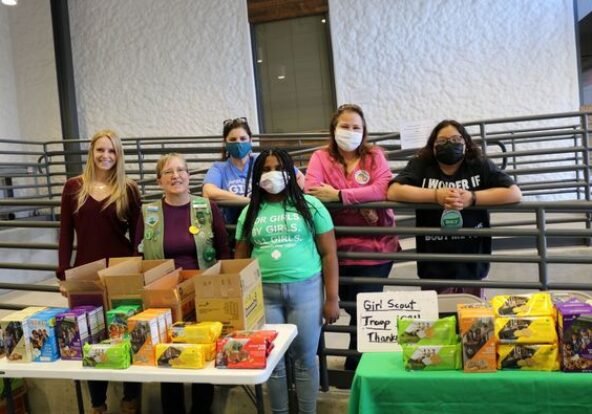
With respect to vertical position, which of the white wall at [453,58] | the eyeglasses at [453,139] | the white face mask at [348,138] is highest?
the white wall at [453,58]

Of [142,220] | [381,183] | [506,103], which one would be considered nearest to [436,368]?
[381,183]

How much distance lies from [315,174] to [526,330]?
1289mm

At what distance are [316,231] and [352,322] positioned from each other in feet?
2.43

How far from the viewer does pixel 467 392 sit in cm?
161

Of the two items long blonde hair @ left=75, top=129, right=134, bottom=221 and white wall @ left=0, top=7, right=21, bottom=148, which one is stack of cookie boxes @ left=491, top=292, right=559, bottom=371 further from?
white wall @ left=0, top=7, right=21, bottom=148

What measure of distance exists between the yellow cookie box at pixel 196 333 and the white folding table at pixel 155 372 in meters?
0.09

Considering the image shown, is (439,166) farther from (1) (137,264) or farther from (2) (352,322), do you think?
→ (1) (137,264)

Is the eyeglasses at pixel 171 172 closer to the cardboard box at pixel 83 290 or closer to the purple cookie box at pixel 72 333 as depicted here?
the cardboard box at pixel 83 290

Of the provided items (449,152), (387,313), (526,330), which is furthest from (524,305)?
(449,152)

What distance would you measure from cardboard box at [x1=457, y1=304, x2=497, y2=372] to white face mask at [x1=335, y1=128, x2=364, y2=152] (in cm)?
114

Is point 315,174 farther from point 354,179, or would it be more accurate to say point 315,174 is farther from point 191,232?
point 191,232

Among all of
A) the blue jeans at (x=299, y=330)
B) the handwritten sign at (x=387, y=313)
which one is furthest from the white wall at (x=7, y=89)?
the handwritten sign at (x=387, y=313)

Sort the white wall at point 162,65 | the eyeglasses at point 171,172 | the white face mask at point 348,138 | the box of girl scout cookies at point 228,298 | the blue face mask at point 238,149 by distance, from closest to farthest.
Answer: the box of girl scout cookies at point 228,298 < the eyeglasses at point 171,172 < the white face mask at point 348,138 < the blue face mask at point 238,149 < the white wall at point 162,65

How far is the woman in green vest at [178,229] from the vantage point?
Answer: 233 centimetres
